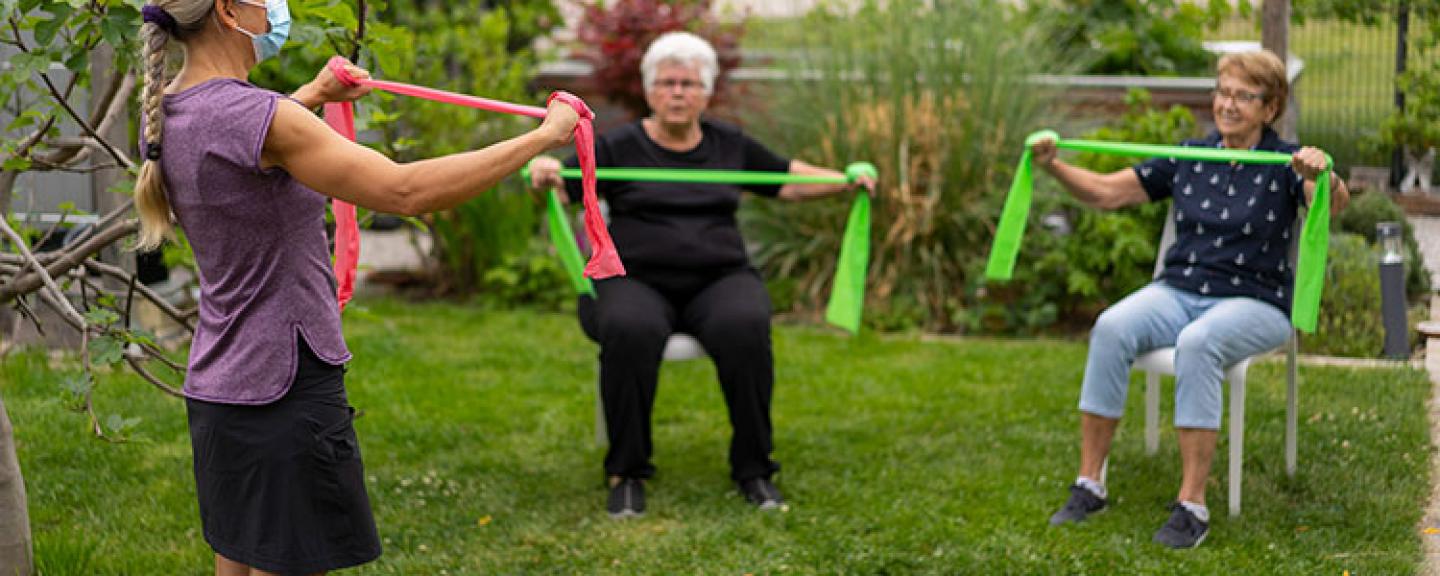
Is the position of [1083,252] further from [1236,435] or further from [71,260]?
[71,260]

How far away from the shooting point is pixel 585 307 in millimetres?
4508

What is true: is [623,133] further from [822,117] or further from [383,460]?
[822,117]

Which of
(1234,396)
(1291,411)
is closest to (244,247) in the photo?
(1234,396)

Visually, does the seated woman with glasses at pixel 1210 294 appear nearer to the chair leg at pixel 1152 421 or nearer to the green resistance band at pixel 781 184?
the chair leg at pixel 1152 421

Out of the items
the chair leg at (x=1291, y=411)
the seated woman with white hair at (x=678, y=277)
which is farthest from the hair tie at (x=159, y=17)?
the chair leg at (x=1291, y=411)

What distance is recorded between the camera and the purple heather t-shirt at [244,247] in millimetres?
2412

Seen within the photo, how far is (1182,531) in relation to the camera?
12.9 ft

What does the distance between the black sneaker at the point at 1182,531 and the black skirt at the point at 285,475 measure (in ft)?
7.01

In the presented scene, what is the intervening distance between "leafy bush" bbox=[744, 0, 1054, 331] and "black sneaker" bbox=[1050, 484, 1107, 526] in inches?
85.6

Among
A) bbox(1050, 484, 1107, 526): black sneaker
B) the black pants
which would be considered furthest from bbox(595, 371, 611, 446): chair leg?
bbox(1050, 484, 1107, 526): black sneaker

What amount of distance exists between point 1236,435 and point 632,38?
14.4 feet

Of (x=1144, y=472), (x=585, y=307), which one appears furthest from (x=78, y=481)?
(x=1144, y=472)

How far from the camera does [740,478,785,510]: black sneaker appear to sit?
4.32m

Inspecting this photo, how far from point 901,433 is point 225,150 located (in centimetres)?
299
